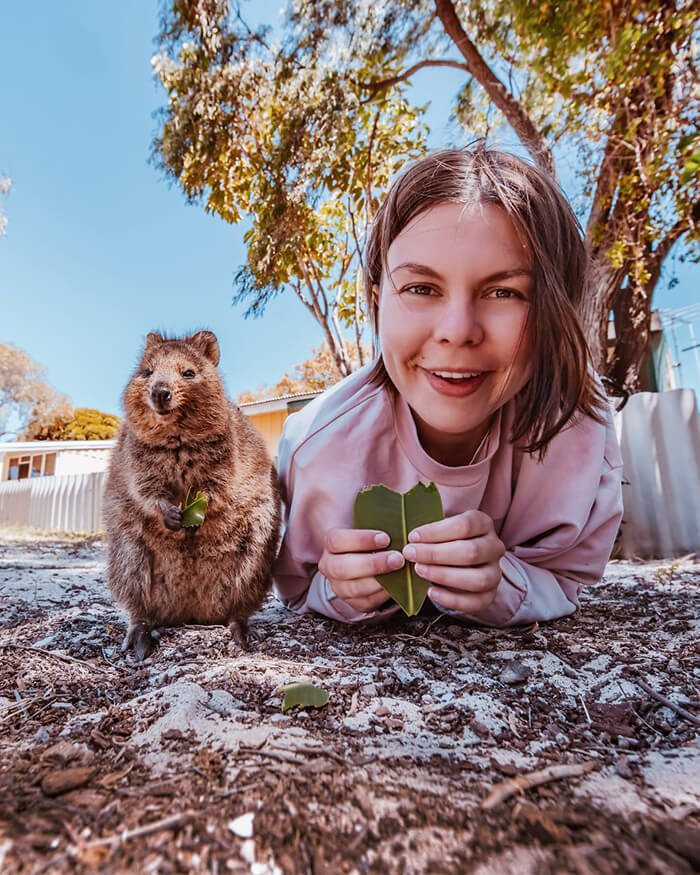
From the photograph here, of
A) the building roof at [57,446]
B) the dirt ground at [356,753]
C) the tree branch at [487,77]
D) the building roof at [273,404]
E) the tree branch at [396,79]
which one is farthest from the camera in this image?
the building roof at [57,446]

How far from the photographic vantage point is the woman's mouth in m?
1.51

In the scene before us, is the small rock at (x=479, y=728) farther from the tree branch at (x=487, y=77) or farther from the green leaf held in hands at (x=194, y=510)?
the tree branch at (x=487, y=77)

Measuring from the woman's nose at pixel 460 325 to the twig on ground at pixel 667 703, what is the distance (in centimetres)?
86

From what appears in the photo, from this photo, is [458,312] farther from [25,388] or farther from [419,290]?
[25,388]

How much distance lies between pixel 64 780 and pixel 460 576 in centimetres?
93

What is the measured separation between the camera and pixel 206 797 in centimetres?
69

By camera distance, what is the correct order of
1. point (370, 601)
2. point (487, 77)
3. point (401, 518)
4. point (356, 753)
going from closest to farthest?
point (356, 753), point (401, 518), point (370, 601), point (487, 77)

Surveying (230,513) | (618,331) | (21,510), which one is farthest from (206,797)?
(21,510)

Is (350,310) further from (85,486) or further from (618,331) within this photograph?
(85,486)

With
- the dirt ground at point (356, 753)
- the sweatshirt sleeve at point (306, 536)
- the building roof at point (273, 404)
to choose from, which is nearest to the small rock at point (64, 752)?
the dirt ground at point (356, 753)

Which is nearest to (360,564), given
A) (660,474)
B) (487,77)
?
(660,474)

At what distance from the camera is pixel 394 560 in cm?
142

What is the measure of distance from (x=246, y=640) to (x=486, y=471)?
34.4 inches

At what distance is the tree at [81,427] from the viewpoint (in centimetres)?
1905
